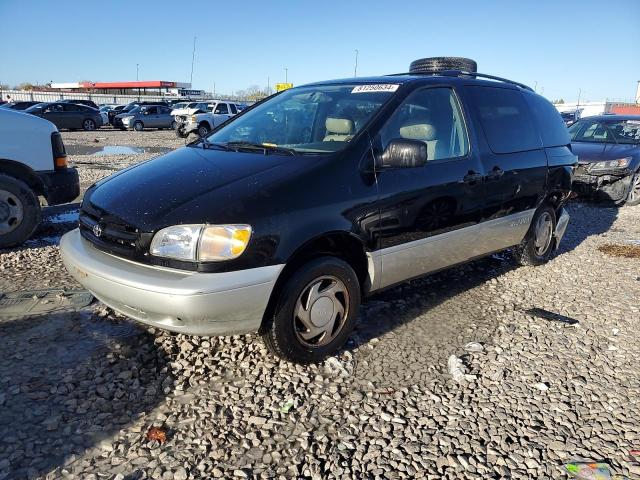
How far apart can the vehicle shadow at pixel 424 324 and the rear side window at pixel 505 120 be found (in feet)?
4.30

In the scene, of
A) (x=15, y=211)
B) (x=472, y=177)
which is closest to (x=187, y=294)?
(x=472, y=177)

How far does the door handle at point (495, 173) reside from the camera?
396 centimetres

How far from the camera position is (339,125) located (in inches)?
134

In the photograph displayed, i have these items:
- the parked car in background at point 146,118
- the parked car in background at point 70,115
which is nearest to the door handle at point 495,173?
the parked car in background at point 70,115

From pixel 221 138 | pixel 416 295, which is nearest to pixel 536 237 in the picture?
pixel 416 295

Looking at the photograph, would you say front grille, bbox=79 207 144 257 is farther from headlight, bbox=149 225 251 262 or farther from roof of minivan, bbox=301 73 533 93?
roof of minivan, bbox=301 73 533 93

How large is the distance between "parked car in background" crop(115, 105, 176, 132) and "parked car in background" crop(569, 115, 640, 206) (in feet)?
78.6

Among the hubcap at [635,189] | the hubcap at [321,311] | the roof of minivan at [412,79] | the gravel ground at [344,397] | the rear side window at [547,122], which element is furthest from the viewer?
the hubcap at [635,189]

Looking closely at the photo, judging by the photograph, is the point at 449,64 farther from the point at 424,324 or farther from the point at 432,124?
the point at 424,324

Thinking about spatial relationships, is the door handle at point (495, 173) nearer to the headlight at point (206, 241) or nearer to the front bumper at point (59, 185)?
the headlight at point (206, 241)

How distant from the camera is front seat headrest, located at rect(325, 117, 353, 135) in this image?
3.30 metres

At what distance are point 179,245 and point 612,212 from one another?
829 centimetres

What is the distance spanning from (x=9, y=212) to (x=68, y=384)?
10.00ft

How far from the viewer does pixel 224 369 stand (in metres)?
3.03
